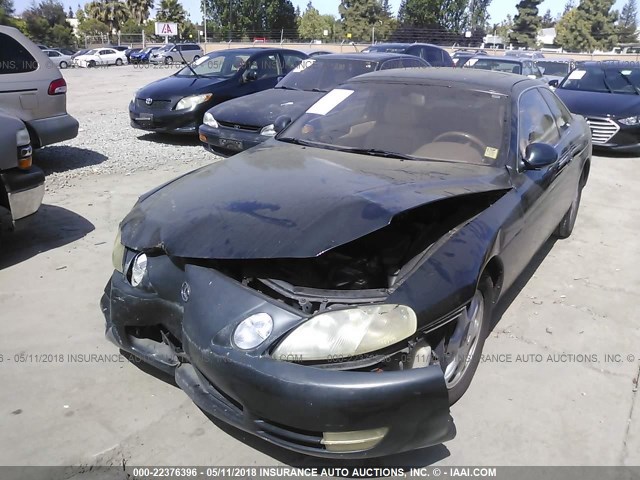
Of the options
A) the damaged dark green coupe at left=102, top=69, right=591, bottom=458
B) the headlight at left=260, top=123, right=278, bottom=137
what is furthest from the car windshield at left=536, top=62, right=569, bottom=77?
the damaged dark green coupe at left=102, top=69, right=591, bottom=458

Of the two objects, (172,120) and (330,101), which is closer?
(330,101)

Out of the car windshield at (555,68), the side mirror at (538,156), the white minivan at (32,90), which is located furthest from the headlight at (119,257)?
the car windshield at (555,68)

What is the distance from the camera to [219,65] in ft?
33.6

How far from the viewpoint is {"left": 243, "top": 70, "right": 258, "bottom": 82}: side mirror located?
32.1 ft

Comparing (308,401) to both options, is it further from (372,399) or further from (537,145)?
(537,145)

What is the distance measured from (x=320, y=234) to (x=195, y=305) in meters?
0.63

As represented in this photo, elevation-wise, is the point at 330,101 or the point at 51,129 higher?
the point at 330,101

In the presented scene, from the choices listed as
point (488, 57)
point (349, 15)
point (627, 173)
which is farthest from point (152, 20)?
point (627, 173)

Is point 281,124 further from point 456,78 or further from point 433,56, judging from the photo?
point 433,56

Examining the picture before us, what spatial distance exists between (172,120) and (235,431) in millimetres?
7199

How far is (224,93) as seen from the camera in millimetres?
9297

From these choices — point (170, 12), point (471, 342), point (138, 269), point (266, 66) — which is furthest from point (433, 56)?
point (170, 12)

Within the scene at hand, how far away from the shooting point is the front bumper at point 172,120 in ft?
29.2

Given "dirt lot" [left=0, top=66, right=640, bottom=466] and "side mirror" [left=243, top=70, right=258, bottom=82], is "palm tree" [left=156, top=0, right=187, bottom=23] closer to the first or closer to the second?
"side mirror" [left=243, top=70, right=258, bottom=82]
